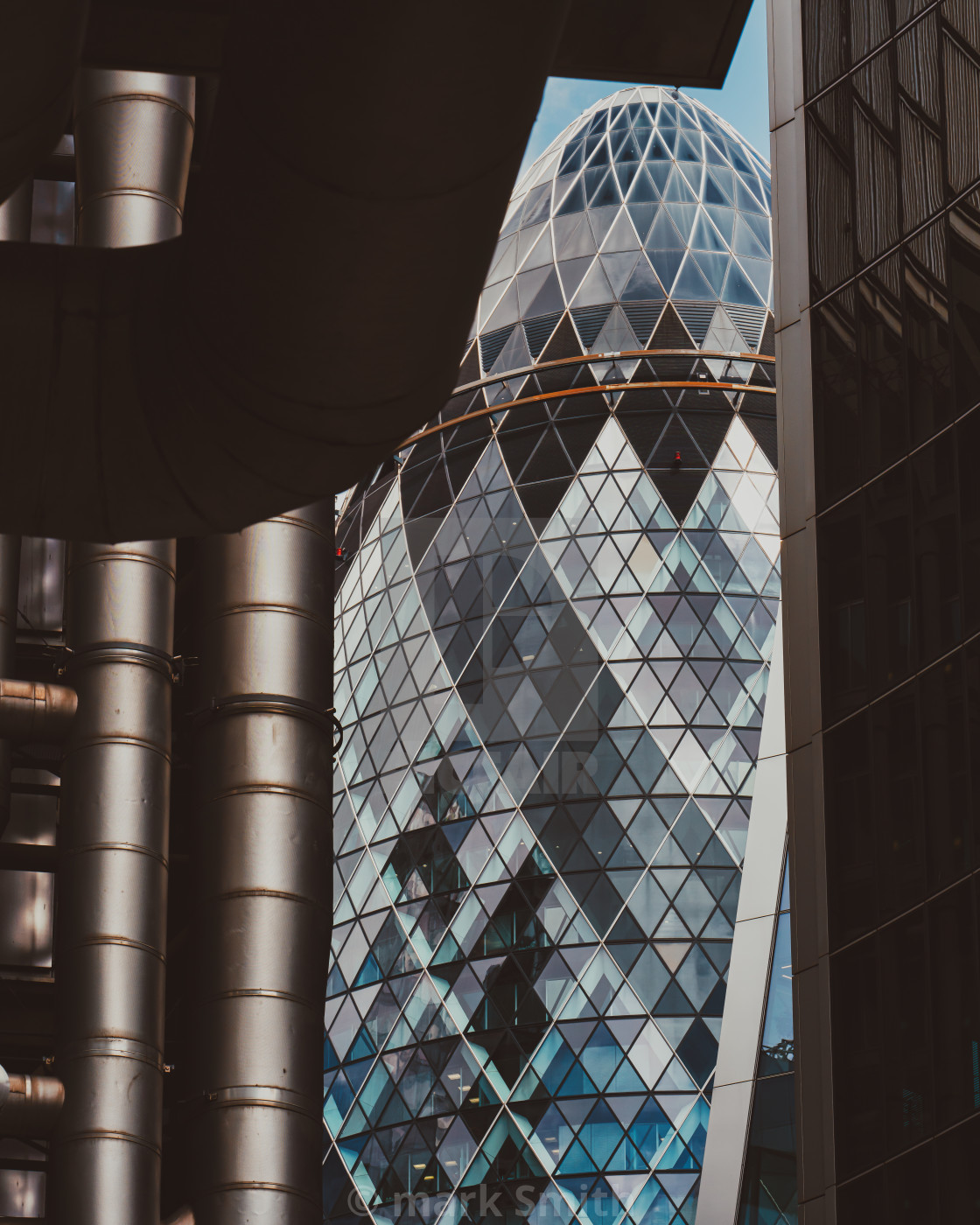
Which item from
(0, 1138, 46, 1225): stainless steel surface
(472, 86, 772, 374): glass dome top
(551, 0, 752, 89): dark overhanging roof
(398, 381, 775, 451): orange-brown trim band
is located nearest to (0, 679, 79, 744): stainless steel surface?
(0, 1138, 46, 1225): stainless steel surface

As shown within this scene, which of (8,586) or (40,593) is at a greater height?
(40,593)

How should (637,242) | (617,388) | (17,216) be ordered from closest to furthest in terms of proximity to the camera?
1. (17,216)
2. (617,388)
3. (637,242)

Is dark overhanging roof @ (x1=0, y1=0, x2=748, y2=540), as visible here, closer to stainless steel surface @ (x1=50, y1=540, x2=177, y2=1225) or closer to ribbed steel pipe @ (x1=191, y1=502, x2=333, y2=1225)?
stainless steel surface @ (x1=50, y1=540, x2=177, y2=1225)

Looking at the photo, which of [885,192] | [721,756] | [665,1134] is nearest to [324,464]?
[885,192]

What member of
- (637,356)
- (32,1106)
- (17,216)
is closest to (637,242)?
(637,356)

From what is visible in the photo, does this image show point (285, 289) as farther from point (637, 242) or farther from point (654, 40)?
point (637, 242)

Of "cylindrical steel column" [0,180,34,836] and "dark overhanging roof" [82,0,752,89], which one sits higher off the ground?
"cylindrical steel column" [0,180,34,836]

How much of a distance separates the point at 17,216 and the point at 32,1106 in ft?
31.3

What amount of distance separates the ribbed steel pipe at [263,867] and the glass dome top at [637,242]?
4662 centimetres

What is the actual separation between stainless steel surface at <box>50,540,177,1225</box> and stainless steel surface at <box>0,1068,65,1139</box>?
177mm

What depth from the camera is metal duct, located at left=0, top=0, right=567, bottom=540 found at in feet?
16.8

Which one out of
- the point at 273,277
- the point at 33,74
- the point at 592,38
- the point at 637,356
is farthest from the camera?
the point at 637,356

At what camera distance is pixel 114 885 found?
18953mm

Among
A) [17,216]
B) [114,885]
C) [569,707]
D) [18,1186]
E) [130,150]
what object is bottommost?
[18,1186]
